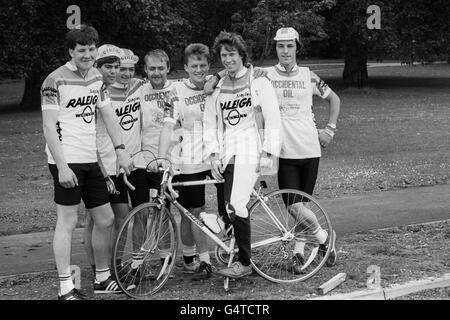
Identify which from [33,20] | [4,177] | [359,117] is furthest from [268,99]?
[33,20]

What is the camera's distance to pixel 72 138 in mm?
5492

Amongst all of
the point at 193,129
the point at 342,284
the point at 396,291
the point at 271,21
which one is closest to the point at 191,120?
the point at 193,129

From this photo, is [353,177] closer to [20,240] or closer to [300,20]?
[20,240]

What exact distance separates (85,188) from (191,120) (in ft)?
3.82

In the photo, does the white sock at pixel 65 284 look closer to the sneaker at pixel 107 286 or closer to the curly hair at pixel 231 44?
the sneaker at pixel 107 286

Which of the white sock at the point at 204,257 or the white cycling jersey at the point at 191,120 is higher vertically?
the white cycling jersey at the point at 191,120

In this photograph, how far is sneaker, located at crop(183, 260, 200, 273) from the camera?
6.42 meters

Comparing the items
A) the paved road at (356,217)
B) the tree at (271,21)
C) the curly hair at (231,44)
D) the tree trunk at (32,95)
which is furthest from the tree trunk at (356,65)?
the curly hair at (231,44)

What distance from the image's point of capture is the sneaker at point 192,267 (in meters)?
6.42

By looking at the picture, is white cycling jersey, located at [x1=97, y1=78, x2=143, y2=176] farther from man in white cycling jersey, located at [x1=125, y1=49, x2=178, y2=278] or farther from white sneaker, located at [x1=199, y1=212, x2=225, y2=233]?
white sneaker, located at [x1=199, y1=212, x2=225, y2=233]

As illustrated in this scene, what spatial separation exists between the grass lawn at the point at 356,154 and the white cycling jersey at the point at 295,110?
300 centimetres

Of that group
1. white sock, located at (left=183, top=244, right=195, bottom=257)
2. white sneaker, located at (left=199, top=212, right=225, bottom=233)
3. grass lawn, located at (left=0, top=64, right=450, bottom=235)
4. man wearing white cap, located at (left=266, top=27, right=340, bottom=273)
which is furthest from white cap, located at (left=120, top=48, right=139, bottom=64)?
grass lawn, located at (left=0, top=64, right=450, bottom=235)

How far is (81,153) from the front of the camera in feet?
18.1

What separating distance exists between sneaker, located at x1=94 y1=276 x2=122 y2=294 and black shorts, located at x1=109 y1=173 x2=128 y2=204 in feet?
2.26
